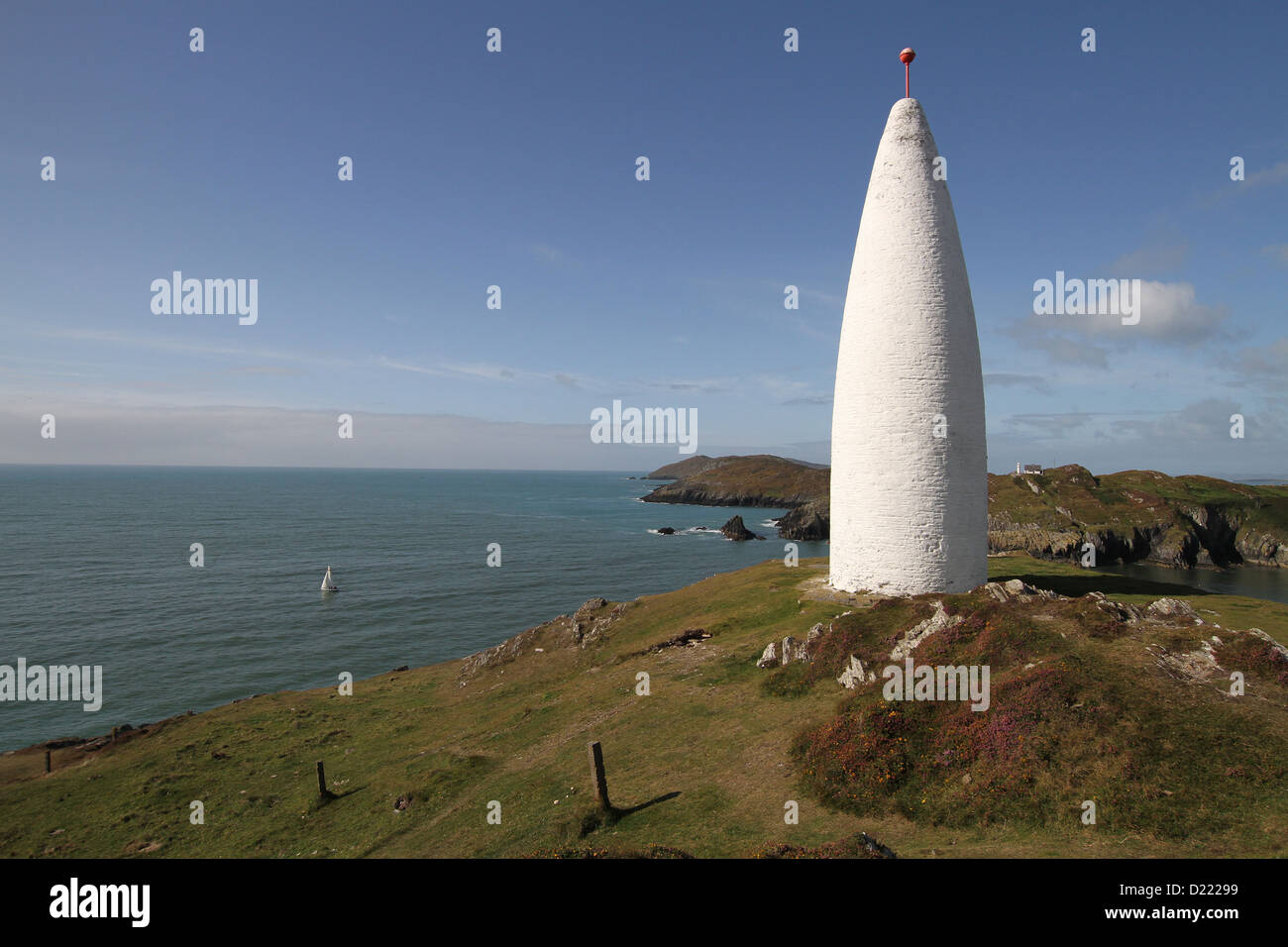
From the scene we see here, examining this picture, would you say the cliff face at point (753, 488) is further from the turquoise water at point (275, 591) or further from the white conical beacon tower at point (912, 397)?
the white conical beacon tower at point (912, 397)

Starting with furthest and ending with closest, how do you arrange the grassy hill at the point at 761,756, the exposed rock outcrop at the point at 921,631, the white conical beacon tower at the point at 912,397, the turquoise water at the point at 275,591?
the turquoise water at the point at 275,591 < the white conical beacon tower at the point at 912,397 < the exposed rock outcrop at the point at 921,631 < the grassy hill at the point at 761,756

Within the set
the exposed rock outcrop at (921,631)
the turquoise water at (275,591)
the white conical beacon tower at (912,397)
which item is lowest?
the turquoise water at (275,591)

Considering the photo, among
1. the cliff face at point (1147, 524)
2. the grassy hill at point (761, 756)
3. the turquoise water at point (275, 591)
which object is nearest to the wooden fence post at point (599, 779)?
the grassy hill at point (761, 756)

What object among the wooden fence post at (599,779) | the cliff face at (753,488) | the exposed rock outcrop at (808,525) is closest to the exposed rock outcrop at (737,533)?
the exposed rock outcrop at (808,525)

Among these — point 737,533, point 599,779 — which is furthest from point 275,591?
point 737,533

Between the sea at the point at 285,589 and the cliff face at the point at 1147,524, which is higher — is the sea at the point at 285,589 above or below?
below

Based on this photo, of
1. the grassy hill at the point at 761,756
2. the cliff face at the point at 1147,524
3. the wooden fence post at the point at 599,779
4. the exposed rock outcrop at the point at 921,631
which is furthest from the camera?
the cliff face at the point at 1147,524

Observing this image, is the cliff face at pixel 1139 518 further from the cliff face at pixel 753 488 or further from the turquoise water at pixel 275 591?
the cliff face at pixel 753 488

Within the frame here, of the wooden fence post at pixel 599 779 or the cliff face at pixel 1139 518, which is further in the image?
the cliff face at pixel 1139 518
